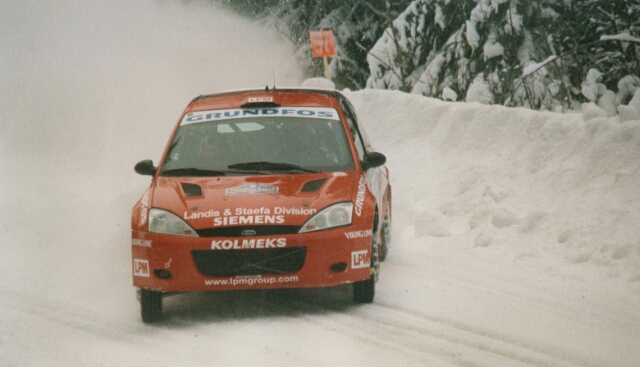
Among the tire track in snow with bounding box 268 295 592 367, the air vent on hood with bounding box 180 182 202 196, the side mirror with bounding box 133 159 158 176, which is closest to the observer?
the tire track in snow with bounding box 268 295 592 367

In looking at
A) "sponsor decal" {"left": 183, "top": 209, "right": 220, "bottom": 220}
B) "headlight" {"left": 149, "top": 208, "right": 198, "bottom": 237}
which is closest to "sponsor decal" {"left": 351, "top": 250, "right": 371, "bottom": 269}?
"sponsor decal" {"left": 183, "top": 209, "right": 220, "bottom": 220}

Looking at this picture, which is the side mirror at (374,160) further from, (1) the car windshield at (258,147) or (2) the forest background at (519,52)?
(2) the forest background at (519,52)

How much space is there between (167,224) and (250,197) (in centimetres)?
60

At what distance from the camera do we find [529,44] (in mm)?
15477

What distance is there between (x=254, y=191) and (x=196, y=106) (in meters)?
1.59

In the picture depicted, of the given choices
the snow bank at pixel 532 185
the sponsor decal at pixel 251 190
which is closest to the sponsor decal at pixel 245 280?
the sponsor decal at pixel 251 190

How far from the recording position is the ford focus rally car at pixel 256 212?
647 centimetres

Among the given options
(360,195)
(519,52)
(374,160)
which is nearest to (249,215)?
(360,195)

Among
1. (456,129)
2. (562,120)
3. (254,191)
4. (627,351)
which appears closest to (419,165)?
(456,129)

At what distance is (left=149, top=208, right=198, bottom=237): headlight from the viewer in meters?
6.51

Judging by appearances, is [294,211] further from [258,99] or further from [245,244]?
[258,99]

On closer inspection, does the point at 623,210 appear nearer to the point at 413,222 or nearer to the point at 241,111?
the point at 413,222

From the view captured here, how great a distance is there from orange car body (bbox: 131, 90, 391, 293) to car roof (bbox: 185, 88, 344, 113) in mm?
976

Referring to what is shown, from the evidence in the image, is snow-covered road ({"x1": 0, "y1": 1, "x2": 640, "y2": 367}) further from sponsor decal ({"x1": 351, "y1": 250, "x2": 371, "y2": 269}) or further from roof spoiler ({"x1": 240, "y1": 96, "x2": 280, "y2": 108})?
roof spoiler ({"x1": 240, "y1": 96, "x2": 280, "y2": 108})
